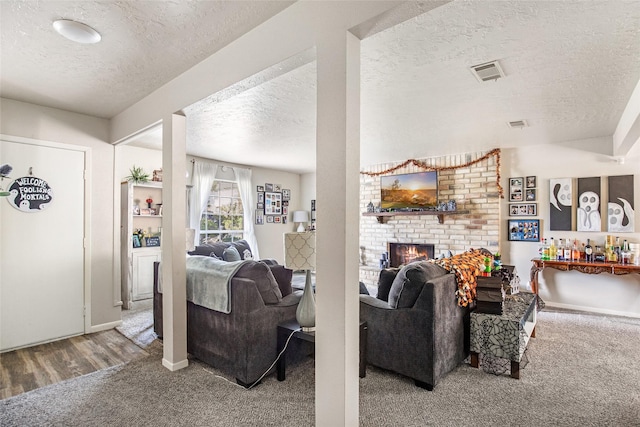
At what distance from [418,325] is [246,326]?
1.29 m

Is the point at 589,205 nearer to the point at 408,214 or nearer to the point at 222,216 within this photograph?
the point at 408,214

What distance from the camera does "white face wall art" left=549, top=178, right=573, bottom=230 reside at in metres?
4.87

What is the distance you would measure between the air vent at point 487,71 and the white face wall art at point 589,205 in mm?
3162

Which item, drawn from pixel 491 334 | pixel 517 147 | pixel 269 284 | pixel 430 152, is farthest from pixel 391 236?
pixel 269 284

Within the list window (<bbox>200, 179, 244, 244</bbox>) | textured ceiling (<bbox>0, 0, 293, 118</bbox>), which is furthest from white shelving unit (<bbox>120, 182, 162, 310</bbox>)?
textured ceiling (<bbox>0, 0, 293, 118</bbox>)

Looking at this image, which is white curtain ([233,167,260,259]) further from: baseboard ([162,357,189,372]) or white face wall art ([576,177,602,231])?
white face wall art ([576,177,602,231])

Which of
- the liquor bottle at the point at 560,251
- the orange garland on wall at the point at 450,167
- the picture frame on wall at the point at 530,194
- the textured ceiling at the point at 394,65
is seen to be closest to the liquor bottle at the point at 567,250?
the liquor bottle at the point at 560,251

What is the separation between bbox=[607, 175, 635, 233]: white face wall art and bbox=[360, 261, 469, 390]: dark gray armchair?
129 inches

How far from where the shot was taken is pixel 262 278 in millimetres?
2701

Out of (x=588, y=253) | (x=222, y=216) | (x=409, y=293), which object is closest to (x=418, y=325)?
(x=409, y=293)

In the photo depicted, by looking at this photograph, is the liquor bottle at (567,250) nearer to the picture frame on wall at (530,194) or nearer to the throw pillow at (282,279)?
the picture frame on wall at (530,194)

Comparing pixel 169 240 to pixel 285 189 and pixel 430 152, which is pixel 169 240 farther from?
pixel 285 189

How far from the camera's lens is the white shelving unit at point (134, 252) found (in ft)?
15.5

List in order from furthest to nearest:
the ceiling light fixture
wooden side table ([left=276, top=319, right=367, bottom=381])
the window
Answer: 1. the window
2. wooden side table ([left=276, top=319, right=367, bottom=381])
3. the ceiling light fixture
